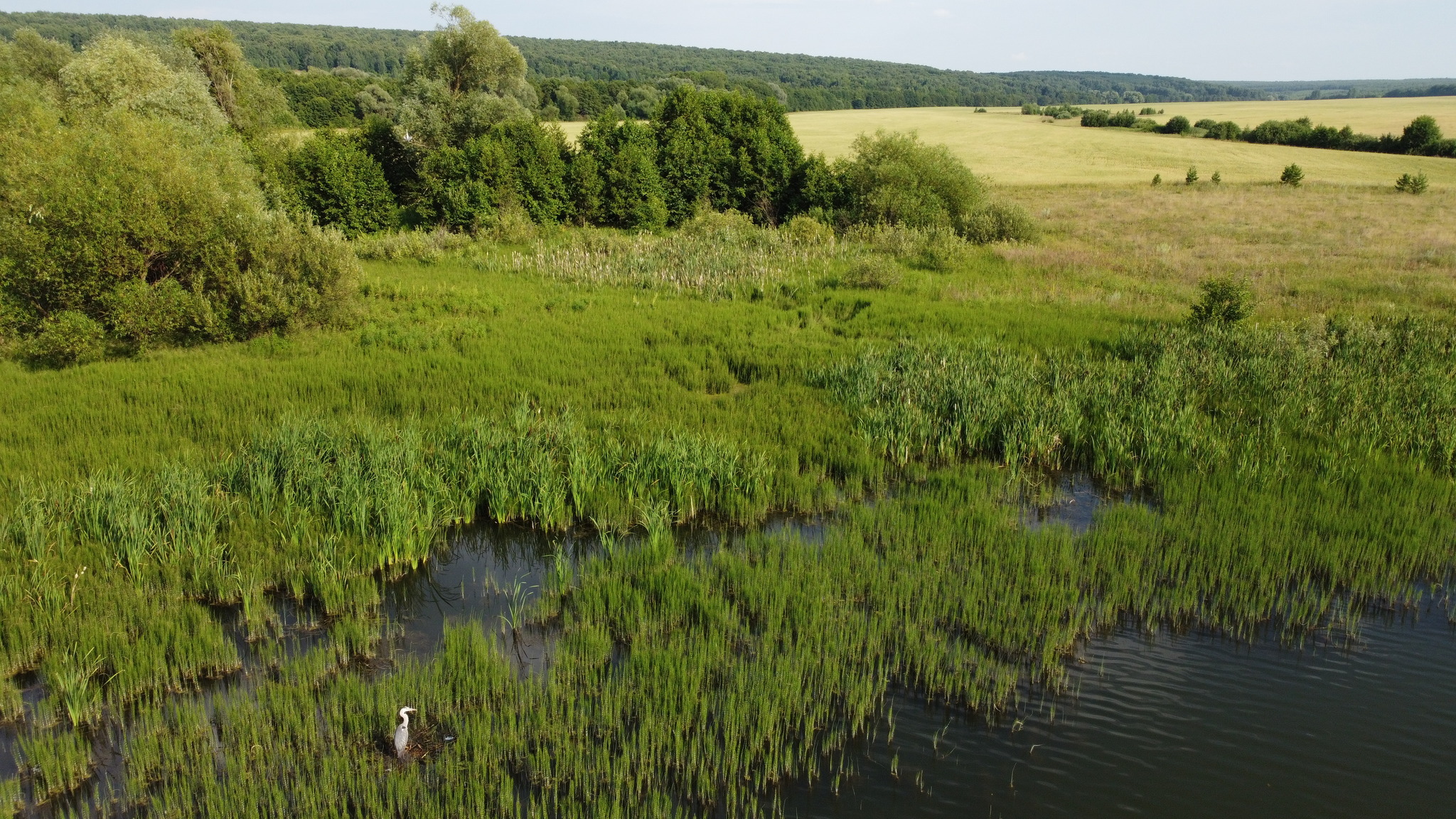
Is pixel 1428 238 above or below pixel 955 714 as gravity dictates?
above

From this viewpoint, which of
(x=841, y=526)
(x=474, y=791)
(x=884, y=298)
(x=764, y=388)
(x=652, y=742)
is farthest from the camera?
(x=884, y=298)

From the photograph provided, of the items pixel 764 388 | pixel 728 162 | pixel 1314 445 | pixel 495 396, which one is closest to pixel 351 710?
pixel 495 396

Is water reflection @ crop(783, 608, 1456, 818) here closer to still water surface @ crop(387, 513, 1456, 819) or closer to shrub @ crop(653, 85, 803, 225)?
still water surface @ crop(387, 513, 1456, 819)

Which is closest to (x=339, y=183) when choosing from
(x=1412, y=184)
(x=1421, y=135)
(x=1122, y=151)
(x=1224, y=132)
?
(x=1412, y=184)

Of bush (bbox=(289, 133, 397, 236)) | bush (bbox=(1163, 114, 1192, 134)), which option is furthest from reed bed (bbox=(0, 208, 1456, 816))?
bush (bbox=(1163, 114, 1192, 134))

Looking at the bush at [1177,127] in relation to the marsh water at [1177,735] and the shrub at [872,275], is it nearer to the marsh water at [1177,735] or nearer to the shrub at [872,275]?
the shrub at [872,275]

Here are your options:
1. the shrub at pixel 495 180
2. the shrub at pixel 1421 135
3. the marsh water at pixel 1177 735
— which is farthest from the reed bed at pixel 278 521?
the shrub at pixel 1421 135

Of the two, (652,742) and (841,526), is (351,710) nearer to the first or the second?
(652,742)
